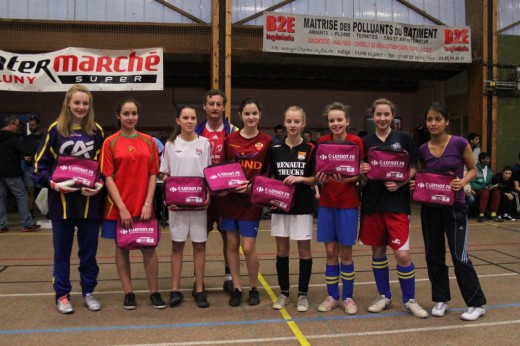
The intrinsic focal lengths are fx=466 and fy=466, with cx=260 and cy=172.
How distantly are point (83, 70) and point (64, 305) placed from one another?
19.6 ft

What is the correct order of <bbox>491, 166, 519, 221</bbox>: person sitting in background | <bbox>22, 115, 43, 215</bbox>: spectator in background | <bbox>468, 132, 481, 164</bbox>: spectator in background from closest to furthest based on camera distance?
<bbox>22, 115, 43, 215</bbox>: spectator in background
<bbox>491, 166, 519, 221</bbox>: person sitting in background
<bbox>468, 132, 481, 164</bbox>: spectator in background

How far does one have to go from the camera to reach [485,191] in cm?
977

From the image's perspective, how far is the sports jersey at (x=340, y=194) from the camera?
409 centimetres

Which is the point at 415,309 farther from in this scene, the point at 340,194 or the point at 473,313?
the point at 340,194

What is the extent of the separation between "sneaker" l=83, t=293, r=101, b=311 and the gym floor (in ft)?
0.19

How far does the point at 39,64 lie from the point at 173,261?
639cm

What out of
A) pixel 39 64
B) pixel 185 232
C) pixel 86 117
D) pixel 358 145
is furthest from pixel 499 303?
pixel 39 64

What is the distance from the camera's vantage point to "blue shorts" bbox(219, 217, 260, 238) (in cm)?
427

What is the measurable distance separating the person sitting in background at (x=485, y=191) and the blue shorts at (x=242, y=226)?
283 inches

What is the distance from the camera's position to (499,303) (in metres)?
4.44

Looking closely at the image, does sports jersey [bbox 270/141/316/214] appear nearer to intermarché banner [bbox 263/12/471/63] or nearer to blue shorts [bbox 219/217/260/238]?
blue shorts [bbox 219/217/260/238]

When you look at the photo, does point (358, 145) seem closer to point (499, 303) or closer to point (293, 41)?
point (499, 303)

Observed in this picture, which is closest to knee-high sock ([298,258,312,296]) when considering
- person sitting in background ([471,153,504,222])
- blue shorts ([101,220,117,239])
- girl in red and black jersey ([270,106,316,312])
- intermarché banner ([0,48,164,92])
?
girl in red and black jersey ([270,106,316,312])

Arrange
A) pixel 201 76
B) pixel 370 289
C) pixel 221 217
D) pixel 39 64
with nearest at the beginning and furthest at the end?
pixel 221 217
pixel 370 289
pixel 39 64
pixel 201 76
